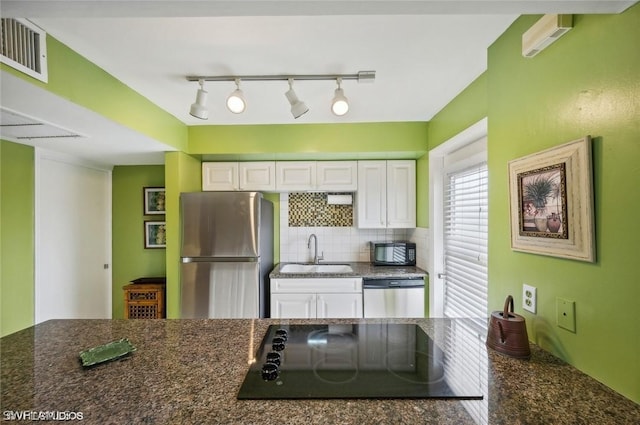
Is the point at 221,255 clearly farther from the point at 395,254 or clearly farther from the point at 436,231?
the point at 436,231

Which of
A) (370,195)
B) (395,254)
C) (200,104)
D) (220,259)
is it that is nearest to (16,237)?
(220,259)

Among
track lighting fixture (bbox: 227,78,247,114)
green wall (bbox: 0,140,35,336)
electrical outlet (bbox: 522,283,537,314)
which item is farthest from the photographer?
green wall (bbox: 0,140,35,336)

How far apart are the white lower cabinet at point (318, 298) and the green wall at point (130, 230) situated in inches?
65.8

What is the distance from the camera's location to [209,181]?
291cm

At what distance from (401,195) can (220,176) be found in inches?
76.0

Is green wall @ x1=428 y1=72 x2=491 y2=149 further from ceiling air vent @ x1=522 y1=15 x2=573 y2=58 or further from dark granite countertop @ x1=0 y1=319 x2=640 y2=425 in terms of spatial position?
dark granite countertop @ x1=0 y1=319 x2=640 y2=425

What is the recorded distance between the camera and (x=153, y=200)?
3305 mm

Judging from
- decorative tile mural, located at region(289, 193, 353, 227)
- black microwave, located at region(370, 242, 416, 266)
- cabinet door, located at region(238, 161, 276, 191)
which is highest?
cabinet door, located at region(238, 161, 276, 191)

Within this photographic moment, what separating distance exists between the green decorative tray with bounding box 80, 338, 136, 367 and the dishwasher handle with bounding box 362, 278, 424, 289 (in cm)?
192

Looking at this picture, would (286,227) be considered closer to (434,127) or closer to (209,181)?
(209,181)

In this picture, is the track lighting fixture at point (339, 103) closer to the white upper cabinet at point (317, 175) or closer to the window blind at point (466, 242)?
the window blind at point (466, 242)

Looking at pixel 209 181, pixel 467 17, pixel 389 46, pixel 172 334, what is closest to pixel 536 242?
pixel 467 17

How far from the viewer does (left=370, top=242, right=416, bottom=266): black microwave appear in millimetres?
2910

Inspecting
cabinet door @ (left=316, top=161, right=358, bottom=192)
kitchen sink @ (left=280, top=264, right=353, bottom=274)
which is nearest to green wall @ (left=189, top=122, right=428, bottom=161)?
cabinet door @ (left=316, top=161, right=358, bottom=192)
